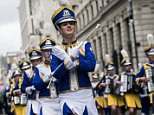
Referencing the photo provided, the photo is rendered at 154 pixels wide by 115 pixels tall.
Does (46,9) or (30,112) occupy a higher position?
(46,9)

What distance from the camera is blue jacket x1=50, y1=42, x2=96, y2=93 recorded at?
733cm

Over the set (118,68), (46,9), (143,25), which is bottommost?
(118,68)

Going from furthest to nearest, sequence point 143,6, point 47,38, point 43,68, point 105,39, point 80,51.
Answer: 1. point 105,39
2. point 143,6
3. point 47,38
4. point 43,68
5. point 80,51

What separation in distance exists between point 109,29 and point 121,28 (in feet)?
17.1

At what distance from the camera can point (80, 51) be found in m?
7.39

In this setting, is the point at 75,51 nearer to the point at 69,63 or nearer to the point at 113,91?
the point at 69,63

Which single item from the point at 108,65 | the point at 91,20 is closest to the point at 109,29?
the point at 91,20

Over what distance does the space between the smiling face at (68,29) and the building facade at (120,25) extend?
102 feet

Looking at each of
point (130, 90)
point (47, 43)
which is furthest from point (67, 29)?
point (130, 90)

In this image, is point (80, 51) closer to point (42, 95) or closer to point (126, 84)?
point (42, 95)

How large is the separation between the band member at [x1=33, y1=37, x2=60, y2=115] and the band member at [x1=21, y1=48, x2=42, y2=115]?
86 cm

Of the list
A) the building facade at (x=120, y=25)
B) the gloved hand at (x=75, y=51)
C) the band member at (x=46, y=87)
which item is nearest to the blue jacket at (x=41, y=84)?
the band member at (x=46, y=87)

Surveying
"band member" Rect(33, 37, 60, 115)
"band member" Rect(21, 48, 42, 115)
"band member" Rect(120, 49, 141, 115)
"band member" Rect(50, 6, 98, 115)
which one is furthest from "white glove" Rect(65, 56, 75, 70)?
"band member" Rect(120, 49, 141, 115)

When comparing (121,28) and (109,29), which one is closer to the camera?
(121,28)
